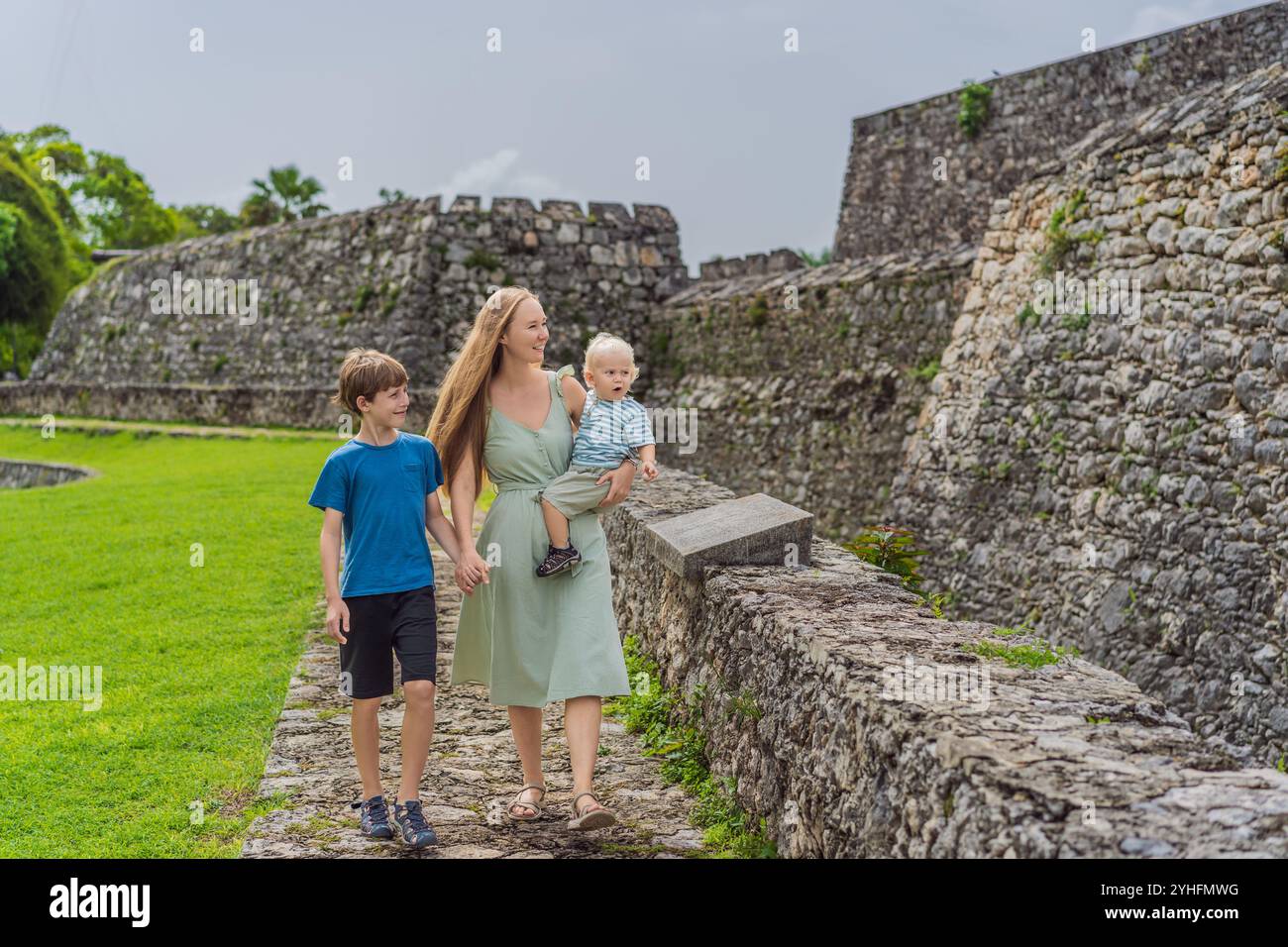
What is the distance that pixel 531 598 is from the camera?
4.38 meters

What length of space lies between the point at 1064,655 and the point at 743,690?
1098 mm

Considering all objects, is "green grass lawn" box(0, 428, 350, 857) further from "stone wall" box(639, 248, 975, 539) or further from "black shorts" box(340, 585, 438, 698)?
"stone wall" box(639, 248, 975, 539)

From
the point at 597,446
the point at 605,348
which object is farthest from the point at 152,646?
the point at 605,348

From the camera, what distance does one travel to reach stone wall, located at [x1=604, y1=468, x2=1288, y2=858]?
238cm

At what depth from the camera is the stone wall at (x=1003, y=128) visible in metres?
18.5

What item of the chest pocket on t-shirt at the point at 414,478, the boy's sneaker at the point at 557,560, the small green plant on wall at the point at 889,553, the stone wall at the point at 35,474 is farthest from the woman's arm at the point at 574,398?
the stone wall at the point at 35,474

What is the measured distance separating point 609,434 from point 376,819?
1.49 metres

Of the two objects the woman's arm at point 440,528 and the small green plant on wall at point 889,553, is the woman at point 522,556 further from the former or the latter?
the small green plant on wall at point 889,553

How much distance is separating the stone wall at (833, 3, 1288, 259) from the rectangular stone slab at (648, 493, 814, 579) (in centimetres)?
1193

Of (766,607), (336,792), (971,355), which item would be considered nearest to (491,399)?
(766,607)

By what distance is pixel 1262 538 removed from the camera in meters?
7.31

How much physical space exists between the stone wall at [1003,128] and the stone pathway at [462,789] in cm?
1230
